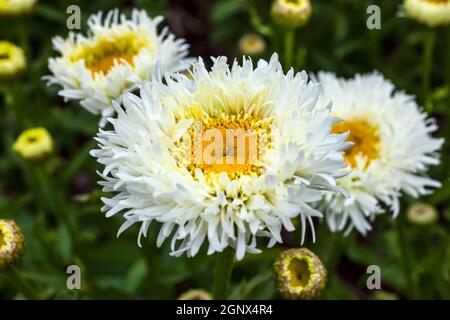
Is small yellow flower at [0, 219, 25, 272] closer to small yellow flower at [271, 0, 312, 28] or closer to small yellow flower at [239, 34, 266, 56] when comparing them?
small yellow flower at [271, 0, 312, 28]

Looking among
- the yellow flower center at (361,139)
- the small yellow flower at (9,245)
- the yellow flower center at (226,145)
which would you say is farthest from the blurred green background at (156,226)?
the yellow flower center at (226,145)

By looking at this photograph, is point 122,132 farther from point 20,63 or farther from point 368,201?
point 20,63

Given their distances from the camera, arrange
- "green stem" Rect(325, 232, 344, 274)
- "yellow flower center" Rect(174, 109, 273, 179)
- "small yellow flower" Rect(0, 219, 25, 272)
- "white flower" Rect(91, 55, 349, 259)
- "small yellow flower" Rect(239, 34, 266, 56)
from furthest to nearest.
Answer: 1. "small yellow flower" Rect(239, 34, 266, 56)
2. "green stem" Rect(325, 232, 344, 274)
3. "small yellow flower" Rect(0, 219, 25, 272)
4. "yellow flower center" Rect(174, 109, 273, 179)
5. "white flower" Rect(91, 55, 349, 259)

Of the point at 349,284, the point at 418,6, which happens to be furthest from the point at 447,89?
the point at 349,284

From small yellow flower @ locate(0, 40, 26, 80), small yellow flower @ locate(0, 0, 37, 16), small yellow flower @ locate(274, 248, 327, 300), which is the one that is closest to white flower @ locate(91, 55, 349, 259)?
small yellow flower @ locate(274, 248, 327, 300)

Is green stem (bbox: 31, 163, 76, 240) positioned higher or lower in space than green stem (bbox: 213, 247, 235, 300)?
higher

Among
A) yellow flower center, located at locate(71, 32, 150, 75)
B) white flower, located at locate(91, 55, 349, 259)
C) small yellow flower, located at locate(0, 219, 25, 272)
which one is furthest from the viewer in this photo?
yellow flower center, located at locate(71, 32, 150, 75)

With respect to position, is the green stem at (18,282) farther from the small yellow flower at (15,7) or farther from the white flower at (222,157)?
the small yellow flower at (15,7)

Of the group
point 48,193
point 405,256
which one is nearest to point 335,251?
point 405,256

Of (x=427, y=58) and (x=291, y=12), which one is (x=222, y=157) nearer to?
(x=291, y=12)
